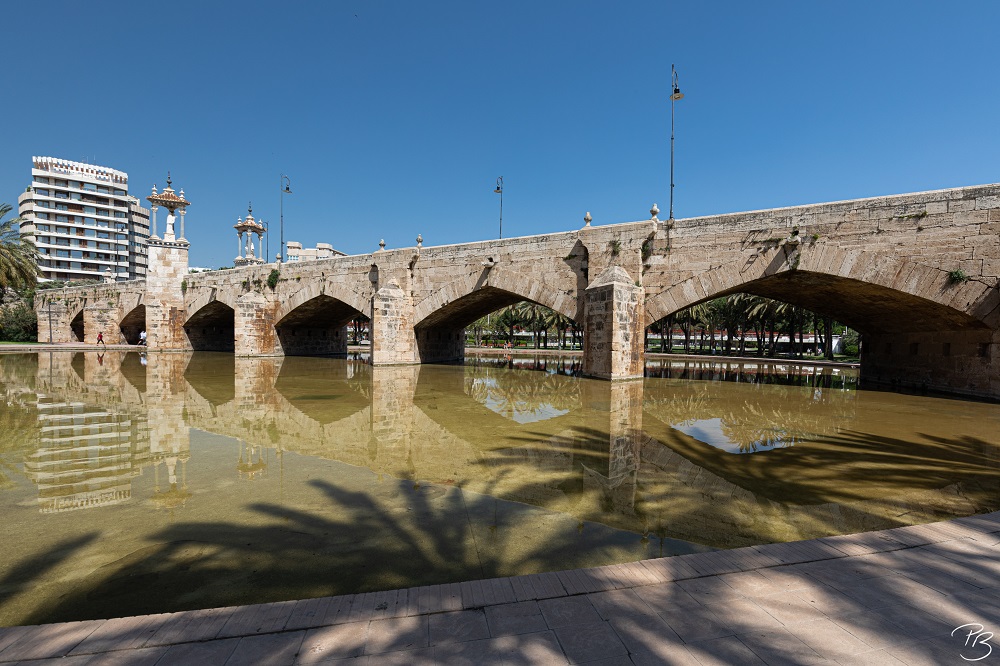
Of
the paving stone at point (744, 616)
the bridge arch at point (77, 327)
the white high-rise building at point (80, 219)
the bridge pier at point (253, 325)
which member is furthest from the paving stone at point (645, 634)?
the white high-rise building at point (80, 219)

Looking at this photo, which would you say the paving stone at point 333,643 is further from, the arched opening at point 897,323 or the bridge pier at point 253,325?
the bridge pier at point 253,325

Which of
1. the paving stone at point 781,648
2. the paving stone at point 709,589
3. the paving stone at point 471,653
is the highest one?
the paving stone at point 471,653

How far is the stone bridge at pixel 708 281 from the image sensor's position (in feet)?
39.3

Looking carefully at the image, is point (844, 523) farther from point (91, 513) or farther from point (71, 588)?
point (91, 513)

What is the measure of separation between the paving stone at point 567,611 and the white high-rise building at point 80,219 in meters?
92.5

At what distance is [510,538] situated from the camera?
363cm

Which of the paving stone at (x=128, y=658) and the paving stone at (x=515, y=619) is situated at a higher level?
the paving stone at (x=128, y=658)

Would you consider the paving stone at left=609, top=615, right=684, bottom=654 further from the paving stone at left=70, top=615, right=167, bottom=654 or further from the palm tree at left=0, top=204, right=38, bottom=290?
the palm tree at left=0, top=204, right=38, bottom=290

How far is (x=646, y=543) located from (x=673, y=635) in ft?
4.71

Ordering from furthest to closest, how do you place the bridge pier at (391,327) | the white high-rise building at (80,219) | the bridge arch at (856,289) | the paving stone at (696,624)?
the white high-rise building at (80,219) → the bridge pier at (391,327) → the bridge arch at (856,289) → the paving stone at (696,624)

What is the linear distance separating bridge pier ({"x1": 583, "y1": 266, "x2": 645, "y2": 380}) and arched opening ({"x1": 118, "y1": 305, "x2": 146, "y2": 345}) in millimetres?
36141

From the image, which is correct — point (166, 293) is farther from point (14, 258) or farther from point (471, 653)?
point (471, 653)

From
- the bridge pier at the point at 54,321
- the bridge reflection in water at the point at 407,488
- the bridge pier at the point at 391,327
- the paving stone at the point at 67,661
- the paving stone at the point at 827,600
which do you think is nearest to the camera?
the paving stone at the point at 67,661

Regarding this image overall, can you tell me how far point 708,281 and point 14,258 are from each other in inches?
1603
